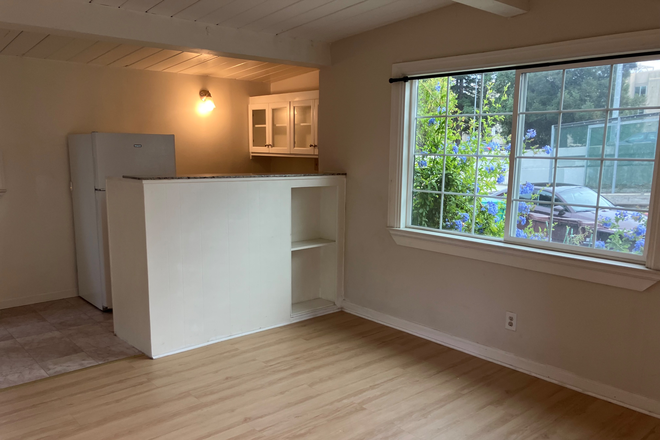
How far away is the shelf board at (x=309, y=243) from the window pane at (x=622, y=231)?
2128 mm

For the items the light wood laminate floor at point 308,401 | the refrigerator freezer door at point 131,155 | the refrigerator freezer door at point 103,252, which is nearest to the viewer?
the light wood laminate floor at point 308,401

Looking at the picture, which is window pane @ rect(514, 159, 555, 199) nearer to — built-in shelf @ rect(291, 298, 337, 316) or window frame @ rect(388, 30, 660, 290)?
window frame @ rect(388, 30, 660, 290)

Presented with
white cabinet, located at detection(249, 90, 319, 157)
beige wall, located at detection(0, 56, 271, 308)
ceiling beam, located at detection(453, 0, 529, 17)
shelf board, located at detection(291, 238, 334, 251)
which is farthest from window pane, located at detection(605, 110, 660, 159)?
beige wall, located at detection(0, 56, 271, 308)

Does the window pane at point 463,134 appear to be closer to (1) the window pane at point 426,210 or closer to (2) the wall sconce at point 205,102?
(1) the window pane at point 426,210

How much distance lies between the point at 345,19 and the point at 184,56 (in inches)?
63.2

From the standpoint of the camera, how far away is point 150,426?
247 centimetres

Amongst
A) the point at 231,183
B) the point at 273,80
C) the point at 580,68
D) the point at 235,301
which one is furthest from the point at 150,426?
the point at 273,80

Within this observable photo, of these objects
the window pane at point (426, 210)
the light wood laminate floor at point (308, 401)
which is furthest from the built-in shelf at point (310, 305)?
the window pane at point (426, 210)

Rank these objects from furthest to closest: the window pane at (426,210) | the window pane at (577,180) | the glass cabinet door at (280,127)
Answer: the glass cabinet door at (280,127), the window pane at (426,210), the window pane at (577,180)

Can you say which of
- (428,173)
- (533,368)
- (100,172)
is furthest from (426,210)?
(100,172)

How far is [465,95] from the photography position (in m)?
3.39

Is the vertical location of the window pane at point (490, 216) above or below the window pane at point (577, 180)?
below

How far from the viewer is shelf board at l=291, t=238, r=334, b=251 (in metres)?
4.06

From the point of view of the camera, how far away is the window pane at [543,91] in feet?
9.48
